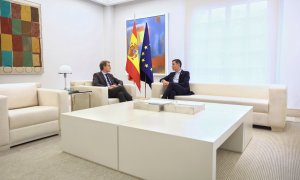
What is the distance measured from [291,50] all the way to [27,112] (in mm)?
4409

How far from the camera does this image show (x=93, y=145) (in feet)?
7.00

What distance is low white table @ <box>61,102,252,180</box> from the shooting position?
1.60 m

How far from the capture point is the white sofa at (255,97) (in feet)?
10.5

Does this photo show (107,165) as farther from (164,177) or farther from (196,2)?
(196,2)

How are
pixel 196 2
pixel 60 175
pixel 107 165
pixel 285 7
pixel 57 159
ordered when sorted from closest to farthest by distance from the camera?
pixel 60 175
pixel 107 165
pixel 57 159
pixel 285 7
pixel 196 2

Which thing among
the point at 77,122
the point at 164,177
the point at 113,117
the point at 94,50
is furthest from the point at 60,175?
the point at 94,50

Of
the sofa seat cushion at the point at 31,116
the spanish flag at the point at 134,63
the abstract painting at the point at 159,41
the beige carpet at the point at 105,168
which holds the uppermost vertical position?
the abstract painting at the point at 159,41

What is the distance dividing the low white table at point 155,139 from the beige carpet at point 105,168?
116 millimetres

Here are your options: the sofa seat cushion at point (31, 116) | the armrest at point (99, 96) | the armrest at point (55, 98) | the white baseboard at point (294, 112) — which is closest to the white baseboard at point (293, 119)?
the white baseboard at point (294, 112)

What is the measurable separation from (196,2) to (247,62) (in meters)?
1.79

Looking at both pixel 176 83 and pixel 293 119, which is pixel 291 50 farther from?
pixel 176 83

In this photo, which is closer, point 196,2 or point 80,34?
point 196,2

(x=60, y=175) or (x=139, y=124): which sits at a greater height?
(x=139, y=124)

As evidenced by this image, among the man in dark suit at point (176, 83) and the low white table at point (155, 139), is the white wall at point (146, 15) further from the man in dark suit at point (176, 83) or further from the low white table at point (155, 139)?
the low white table at point (155, 139)
